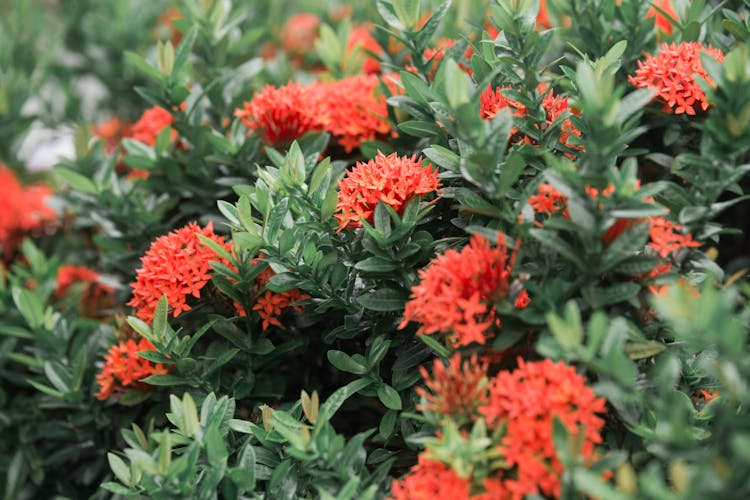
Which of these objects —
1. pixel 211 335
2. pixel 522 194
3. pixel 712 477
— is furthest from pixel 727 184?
pixel 211 335

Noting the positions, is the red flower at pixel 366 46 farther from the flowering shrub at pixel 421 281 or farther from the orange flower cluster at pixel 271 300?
the orange flower cluster at pixel 271 300

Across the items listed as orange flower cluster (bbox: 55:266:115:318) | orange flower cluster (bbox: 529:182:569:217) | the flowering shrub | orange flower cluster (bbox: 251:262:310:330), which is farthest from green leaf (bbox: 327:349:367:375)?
orange flower cluster (bbox: 55:266:115:318)

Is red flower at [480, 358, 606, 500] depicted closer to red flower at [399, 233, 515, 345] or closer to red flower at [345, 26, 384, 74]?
red flower at [399, 233, 515, 345]

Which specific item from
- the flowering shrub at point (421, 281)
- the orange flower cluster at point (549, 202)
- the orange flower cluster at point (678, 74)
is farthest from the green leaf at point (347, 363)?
the orange flower cluster at point (678, 74)

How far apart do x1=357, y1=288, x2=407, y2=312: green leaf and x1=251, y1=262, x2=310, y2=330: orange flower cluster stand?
189 millimetres

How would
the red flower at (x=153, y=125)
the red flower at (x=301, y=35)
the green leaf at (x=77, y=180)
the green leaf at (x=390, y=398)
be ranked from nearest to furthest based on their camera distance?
the green leaf at (x=390, y=398) < the green leaf at (x=77, y=180) < the red flower at (x=153, y=125) < the red flower at (x=301, y=35)

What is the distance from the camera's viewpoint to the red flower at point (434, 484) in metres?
0.99

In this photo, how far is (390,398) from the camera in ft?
4.10

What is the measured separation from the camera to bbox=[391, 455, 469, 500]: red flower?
3.26 feet

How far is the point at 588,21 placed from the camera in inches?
60.9

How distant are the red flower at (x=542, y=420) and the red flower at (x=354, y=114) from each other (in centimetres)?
80

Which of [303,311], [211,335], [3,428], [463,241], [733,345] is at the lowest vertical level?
[3,428]

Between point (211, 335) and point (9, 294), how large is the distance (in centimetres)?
65

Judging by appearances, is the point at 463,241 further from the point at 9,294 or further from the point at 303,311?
the point at 9,294
